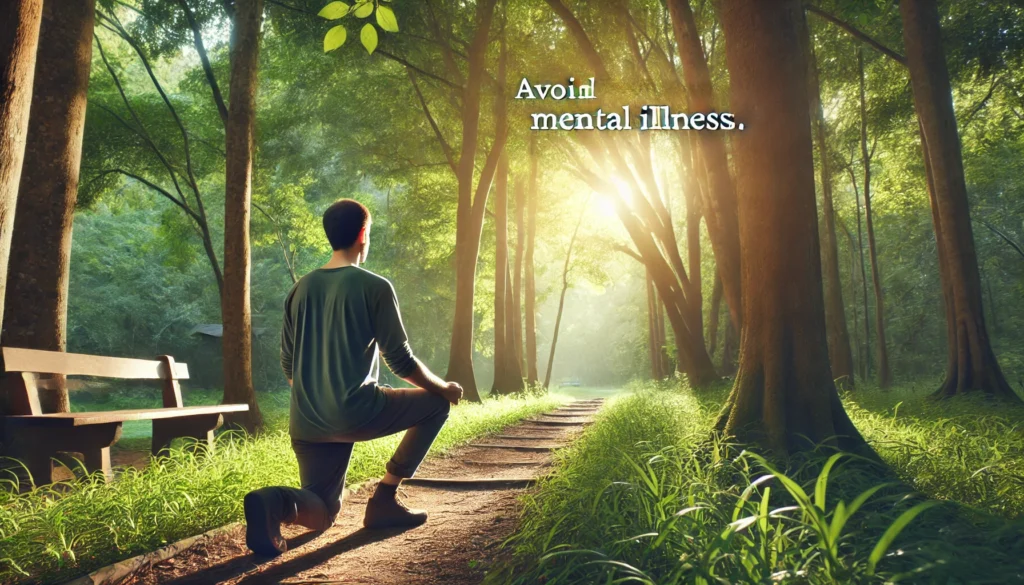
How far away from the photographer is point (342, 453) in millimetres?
3689

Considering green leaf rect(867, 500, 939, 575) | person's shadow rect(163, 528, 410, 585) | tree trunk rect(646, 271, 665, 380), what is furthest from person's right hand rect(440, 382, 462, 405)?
tree trunk rect(646, 271, 665, 380)

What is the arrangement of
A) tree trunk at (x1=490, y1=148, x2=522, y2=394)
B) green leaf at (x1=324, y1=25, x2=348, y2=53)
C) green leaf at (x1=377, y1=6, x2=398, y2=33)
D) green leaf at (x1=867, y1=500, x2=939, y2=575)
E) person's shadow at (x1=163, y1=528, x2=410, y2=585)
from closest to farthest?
green leaf at (x1=867, y1=500, x2=939, y2=575)
green leaf at (x1=377, y1=6, x2=398, y2=33)
green leaf at (x1=324, y1=25, x2=348, y2=53)
person's shadow at (x1=163, y1=528, x2=410, y2=585)
tree trunk at (x1=490, y1=148, x2=522, y2=394)

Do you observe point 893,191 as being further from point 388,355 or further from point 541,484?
point 388,355

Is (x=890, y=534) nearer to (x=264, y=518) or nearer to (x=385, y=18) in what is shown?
(x=385, y=18)

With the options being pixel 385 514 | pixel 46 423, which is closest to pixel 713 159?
pixel 385 514

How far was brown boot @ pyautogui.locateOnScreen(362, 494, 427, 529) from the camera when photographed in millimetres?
4125

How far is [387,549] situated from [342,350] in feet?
3.95

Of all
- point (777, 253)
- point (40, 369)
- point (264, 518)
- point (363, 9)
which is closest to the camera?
point (363, 9)

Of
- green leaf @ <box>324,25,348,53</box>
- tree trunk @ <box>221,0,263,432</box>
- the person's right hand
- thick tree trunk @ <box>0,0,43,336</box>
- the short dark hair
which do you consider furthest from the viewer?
tree trunk @ <box>221,0,263,432</box>

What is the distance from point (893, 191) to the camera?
72.3 ft

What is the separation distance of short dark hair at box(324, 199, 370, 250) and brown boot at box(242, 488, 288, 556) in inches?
55.0

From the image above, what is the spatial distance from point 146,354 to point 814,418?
3230cm

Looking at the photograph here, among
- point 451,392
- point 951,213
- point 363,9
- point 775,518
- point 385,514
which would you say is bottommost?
point 385,514

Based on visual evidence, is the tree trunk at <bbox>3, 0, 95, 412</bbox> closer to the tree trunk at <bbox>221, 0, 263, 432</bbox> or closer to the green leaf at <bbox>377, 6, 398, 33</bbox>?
the tree trunk at <bbox>221, 0, 263, 432</bbox>
